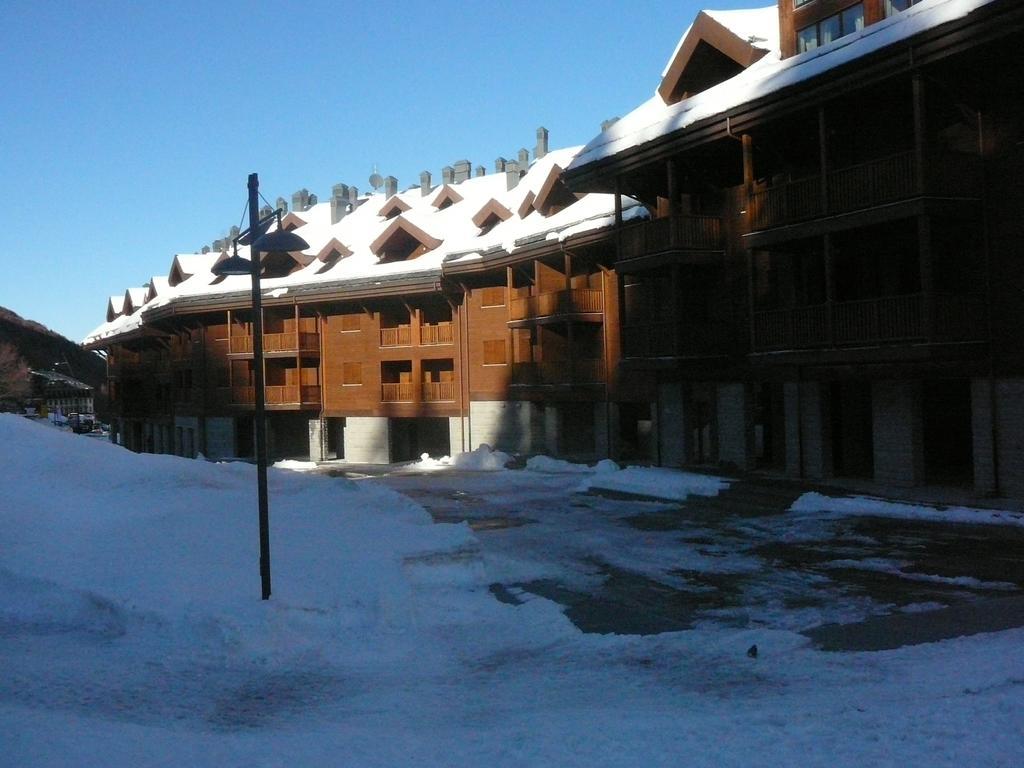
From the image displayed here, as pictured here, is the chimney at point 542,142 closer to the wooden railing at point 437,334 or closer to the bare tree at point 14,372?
the wooden railing at point 437,334

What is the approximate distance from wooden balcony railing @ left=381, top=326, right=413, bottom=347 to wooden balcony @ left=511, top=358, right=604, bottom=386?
7.64 meters

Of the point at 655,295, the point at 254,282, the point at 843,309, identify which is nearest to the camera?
the point at 254,282

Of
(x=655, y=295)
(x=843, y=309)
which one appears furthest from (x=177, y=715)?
(x=655, y=295)

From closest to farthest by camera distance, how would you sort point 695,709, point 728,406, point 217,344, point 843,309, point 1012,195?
point 695,709 → point 1012,195 → point 843,309 → point 728,406 → point 217,344

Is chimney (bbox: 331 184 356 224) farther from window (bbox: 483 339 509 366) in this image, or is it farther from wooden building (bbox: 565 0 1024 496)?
wooden building (bbox: 565 0 1024 496)

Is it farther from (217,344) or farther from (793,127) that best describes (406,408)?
(793,127)

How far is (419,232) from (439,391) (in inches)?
308

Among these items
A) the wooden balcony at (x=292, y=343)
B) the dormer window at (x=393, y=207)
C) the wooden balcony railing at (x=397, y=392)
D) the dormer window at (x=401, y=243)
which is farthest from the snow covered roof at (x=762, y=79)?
the wooden balcony at (x=292, y=343)

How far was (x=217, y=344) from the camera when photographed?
49031 millimetres

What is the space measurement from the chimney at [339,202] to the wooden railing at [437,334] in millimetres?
14952

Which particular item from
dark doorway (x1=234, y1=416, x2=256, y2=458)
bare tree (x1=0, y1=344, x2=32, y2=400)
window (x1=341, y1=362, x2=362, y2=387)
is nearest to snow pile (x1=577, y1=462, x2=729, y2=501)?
window (x1=341, y1=362, x2=362, y2=387)

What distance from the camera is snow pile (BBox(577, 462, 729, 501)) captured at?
21.7 m

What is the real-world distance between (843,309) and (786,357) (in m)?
1.95

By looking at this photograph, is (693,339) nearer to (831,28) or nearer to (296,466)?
(831,28)
